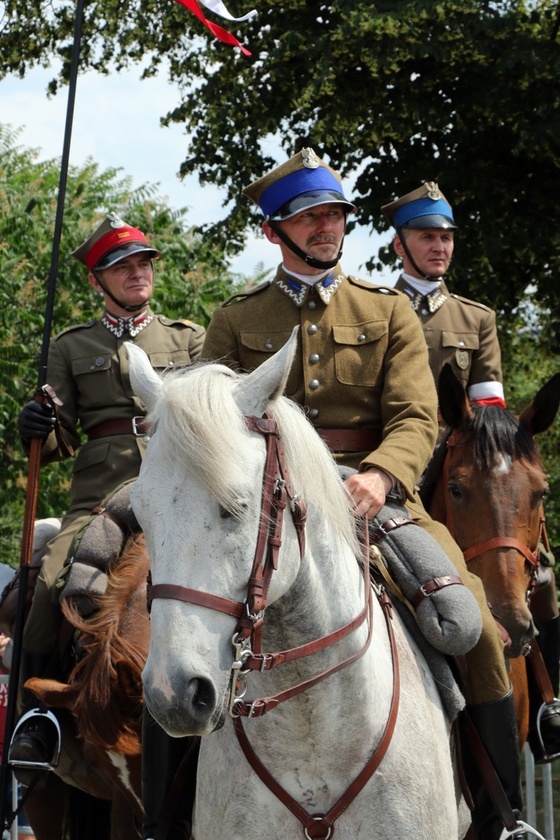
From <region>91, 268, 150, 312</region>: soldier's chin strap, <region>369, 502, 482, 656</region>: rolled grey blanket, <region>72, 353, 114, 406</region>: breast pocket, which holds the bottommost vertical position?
<region>369, 502, 482, 656</region>: rolled grey blanket

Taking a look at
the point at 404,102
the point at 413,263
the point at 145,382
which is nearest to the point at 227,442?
the point at 145,382

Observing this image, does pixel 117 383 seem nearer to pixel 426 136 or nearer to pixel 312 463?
pixel 312 463

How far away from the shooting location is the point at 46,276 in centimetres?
1681

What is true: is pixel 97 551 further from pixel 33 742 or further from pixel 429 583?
pixel 429 583

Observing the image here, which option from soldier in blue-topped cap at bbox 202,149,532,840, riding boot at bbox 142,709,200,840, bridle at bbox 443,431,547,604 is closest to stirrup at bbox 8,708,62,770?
riding boot at bbox 142,709,200,840

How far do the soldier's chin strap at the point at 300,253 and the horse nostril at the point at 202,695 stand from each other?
7.21 feet

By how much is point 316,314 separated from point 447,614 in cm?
141

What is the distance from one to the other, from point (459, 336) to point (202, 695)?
4.34m

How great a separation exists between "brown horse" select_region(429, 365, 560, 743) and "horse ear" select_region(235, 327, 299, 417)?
234 cm

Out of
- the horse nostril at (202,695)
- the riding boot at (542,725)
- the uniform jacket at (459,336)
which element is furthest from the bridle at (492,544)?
the horse nostril at (202,695)

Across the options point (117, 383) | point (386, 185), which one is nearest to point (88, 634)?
point (117, 383)

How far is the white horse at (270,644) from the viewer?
3145 millimetres

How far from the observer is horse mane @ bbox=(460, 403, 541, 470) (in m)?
5.82

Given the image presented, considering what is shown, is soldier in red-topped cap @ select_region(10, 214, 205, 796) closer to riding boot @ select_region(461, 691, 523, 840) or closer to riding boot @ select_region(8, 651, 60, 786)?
riding boot @ select_region(8, 651, 60, 786)
